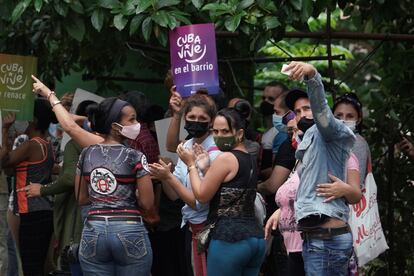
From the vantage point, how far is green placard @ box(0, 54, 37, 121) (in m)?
9.25

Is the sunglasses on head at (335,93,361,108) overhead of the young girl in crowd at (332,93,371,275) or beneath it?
overhead

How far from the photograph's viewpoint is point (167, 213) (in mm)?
8680

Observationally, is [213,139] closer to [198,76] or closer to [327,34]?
[198,76]

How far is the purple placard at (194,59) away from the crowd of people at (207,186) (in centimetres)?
15

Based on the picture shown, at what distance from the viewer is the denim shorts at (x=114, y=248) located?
22.4ft

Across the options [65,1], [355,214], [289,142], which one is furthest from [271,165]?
[65,1]

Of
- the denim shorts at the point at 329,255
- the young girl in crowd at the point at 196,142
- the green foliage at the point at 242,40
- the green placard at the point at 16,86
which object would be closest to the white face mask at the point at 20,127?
the green foliage at the point at 242,40

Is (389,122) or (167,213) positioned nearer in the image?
(167,213)

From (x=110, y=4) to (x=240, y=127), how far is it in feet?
5.16

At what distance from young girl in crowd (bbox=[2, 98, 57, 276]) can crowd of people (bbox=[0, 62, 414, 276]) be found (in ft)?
0.06

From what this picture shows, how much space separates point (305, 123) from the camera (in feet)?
22.1

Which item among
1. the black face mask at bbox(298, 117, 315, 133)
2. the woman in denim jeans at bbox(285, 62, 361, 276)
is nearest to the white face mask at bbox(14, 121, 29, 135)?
the black face mask at bbox(298, 117, 315, 133)

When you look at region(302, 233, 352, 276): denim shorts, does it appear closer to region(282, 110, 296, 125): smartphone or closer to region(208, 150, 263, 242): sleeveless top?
region(208, 150, 263, 242): sleeveless top

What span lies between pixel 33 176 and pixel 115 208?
2.51 m
